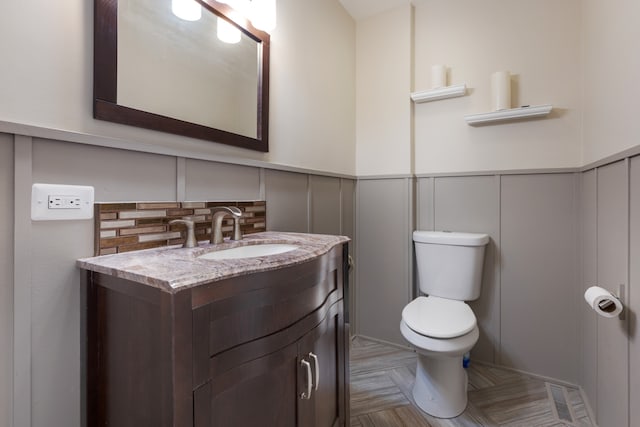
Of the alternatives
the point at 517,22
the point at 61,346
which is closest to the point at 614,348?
the point at 517,22

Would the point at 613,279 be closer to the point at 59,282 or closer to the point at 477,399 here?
the point at 477,399

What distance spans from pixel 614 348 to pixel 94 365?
188 cm

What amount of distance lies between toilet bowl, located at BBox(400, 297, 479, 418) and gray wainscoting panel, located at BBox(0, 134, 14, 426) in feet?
4.68

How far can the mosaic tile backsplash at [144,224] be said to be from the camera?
0.87m

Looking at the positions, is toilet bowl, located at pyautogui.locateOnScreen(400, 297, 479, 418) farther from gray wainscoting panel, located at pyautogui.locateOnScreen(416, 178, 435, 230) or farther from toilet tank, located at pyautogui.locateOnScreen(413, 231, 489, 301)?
gray wainscoting panel, located at pyautogui.locateOnScreen(416, 178, 435, 230)

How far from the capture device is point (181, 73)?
111 centimetres

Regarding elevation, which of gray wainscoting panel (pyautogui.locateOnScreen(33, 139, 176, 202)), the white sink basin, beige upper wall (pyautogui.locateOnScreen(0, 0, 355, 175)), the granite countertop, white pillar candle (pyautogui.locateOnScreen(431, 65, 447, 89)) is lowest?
the white sink basin

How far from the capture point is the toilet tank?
1.80 meters

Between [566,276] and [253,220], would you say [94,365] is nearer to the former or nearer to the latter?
[253,220]

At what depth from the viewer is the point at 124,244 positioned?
3.00 ft

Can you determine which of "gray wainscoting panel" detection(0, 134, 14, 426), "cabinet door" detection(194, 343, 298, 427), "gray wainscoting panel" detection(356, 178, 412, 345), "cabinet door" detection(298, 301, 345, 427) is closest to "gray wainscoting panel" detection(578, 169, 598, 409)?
"gray wainscoting panel" detection(356, 178, 412, 345)

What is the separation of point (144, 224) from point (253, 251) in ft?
1.30

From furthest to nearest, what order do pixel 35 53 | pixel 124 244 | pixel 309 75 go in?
1. pixel 309 75
2. pixel 124 244
3. pixel 35 53

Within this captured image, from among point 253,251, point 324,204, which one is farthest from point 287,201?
point 253,251
